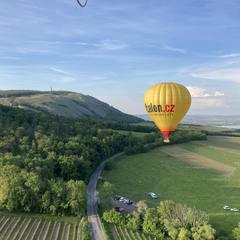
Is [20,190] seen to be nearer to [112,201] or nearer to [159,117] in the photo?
[112,201]

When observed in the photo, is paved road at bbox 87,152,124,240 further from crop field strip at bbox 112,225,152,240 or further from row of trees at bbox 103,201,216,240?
row of trees at bbox 103,201,216,240

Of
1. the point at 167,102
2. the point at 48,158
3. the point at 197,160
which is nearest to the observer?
the point at 167,102

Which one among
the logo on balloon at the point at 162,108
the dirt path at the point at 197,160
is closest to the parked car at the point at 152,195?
the logo on balloon at the point at 162,108

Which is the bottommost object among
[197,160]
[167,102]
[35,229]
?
[35,229]

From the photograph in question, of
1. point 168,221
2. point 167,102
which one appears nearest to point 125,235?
point 168,221

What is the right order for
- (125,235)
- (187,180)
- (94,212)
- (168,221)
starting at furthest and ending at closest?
(187,180), (94,212), (168,221), (125,235)

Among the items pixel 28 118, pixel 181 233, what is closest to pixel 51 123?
pixel 28 118

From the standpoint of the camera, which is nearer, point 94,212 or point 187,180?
point 94,212

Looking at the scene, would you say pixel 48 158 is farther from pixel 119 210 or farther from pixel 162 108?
pixel 162 108
